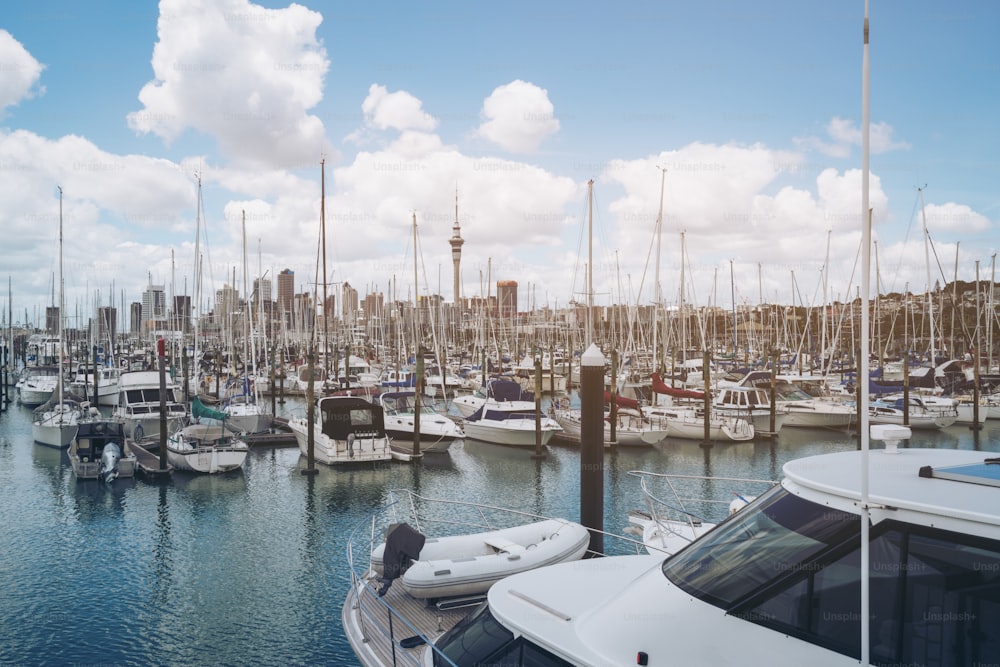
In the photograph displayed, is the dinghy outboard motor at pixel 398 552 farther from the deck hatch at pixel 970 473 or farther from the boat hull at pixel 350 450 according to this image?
the boat hull at pixel 350 450

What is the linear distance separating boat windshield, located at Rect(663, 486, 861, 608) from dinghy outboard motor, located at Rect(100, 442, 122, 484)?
24174 millimetres

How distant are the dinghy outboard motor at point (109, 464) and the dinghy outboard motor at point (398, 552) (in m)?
18.7

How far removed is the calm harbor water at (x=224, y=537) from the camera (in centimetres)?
1207

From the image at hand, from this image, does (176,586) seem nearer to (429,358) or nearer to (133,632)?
(133,632)

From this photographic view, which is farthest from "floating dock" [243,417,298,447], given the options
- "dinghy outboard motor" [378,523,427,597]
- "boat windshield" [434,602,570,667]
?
"boat windshield" [434,602,570,667]

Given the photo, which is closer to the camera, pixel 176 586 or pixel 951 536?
pixel 951 536

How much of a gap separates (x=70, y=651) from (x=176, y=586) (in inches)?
116

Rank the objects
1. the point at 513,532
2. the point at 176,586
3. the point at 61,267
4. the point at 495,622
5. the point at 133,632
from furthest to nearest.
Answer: the point at 61,267
the point at 176,586
the point at 133,632
the point at 513,532
the point at 495,622

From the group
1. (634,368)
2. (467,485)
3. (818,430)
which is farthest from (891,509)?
(634,368)

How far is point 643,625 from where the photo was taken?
439cm

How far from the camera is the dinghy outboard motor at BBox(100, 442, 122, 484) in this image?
2331 cm

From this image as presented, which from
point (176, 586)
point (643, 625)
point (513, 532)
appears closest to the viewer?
point (643, 625)

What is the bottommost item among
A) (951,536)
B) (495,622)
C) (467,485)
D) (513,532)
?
(467,485)

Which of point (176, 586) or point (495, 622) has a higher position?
point (495, 622)
